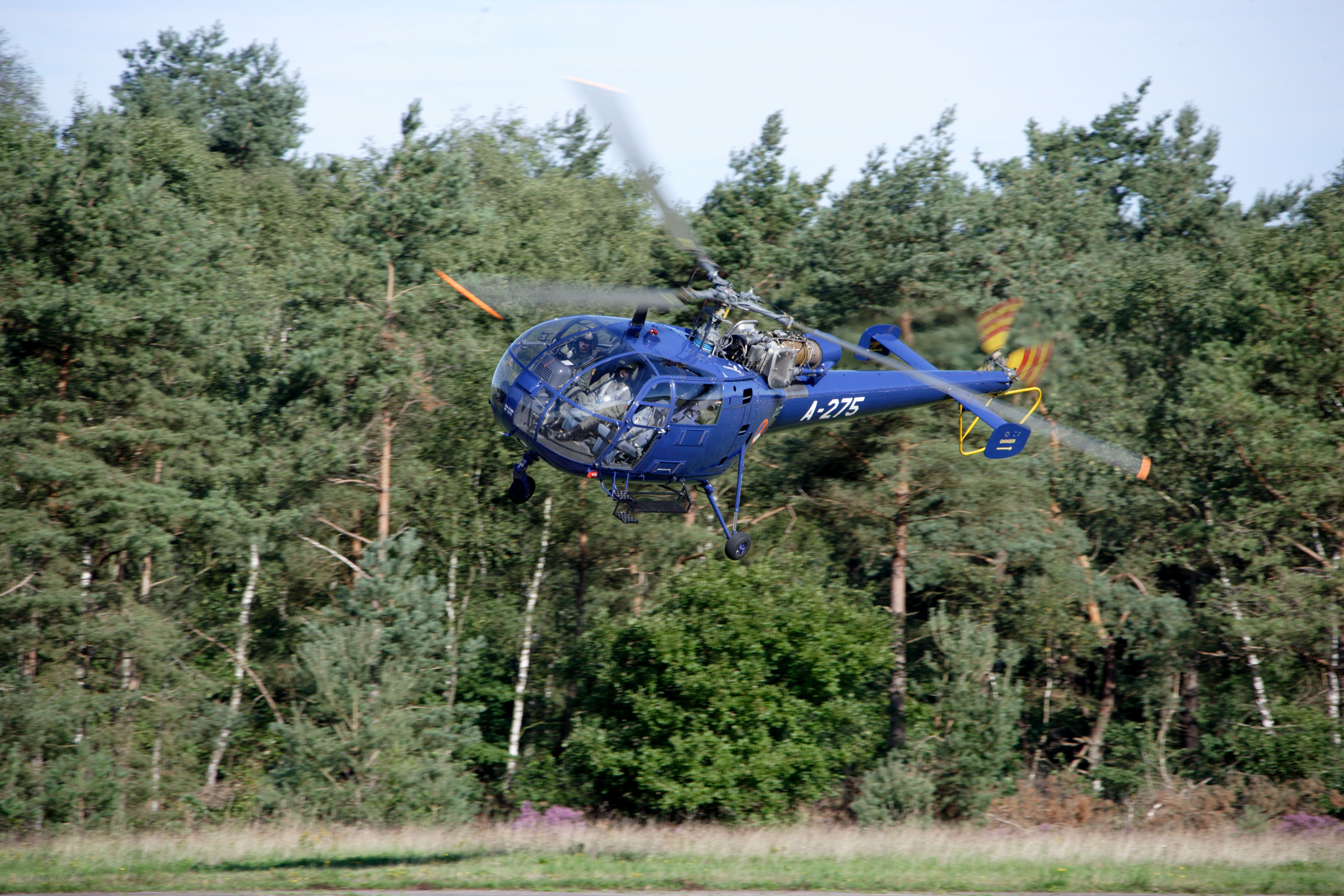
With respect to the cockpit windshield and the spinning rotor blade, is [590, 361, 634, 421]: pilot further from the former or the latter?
the spinning rotor blade

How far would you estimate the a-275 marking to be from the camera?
16.4m

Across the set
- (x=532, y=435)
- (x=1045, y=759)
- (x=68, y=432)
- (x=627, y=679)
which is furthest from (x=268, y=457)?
(x=1045, y=759)

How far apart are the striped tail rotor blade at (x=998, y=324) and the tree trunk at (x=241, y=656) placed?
17737 millimetres

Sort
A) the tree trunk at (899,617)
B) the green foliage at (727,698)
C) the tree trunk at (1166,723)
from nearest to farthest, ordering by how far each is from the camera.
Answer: the green foliage at (727,698) → the tree trunk at (899,617) → the tree trunk at (1166,723)

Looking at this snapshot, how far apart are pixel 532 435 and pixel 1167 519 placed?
2379 centimetres

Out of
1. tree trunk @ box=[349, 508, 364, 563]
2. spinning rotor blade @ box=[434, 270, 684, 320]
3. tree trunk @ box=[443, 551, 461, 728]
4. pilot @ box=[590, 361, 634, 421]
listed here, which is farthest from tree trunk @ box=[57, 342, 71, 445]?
pilot @ box=[590, 361, 634, 421]

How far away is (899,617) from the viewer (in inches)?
1120

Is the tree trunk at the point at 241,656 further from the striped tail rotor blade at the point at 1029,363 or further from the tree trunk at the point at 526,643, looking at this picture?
the striped tail rotor blade at the point at 1029,363

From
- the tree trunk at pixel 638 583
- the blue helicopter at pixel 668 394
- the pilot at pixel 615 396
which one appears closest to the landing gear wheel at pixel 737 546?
the blue helicopter at pixel 668 394

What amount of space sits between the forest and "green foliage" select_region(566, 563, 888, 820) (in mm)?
100

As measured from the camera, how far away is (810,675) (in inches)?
985

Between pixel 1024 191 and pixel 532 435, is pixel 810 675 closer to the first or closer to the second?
pixel 532 435

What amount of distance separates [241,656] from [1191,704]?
25.5m

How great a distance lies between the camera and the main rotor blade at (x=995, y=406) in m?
14.3
